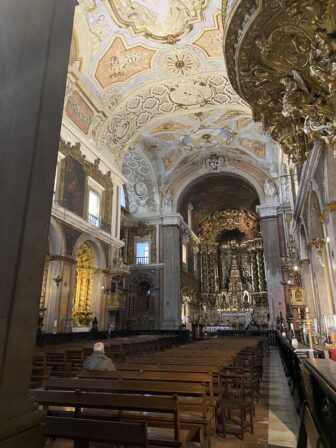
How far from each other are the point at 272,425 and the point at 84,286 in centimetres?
1170

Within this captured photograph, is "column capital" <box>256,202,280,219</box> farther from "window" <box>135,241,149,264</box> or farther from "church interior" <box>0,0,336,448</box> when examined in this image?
"window" <box>135,241,149,264</box>

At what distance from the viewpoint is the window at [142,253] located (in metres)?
24.0

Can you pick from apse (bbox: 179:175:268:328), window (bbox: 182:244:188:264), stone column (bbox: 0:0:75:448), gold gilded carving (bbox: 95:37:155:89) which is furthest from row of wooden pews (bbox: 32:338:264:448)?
apse (bbox: 179:175:268:328)

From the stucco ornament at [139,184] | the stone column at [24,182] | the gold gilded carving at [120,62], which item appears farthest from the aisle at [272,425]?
the stucco ornament at [139,184]

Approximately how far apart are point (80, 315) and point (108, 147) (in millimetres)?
8329

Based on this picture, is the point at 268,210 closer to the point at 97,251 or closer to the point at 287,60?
the point at 97,251

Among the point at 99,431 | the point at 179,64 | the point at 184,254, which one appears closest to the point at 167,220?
the point at 184,254

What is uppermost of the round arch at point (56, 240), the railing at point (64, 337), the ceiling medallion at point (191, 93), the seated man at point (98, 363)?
the ceiling medallion at point (191, 93)

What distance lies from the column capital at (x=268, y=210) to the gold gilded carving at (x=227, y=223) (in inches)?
367

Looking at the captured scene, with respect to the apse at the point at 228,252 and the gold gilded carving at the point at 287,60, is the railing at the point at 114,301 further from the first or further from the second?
the apse at the point at 228,252

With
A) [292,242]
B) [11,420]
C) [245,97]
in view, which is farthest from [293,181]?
[11,420]

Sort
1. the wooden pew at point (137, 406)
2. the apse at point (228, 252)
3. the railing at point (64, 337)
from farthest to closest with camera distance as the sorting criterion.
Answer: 1. the apse at point (228, 252)
2. the railing at point (64, 337)
3. the wooden pew at point (137, 406)

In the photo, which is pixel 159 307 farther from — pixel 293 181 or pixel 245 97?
pixel 245 97

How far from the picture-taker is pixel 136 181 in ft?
79.5
